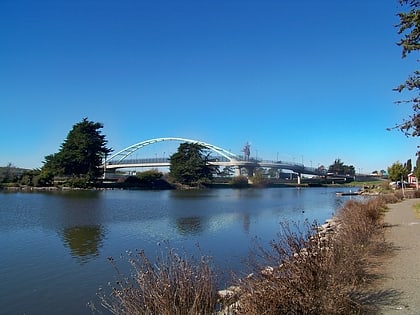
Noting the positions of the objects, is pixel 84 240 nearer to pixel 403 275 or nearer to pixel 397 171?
pixel 403 275

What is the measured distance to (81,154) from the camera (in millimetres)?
84375

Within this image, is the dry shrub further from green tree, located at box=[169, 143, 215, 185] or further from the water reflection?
green tree, located at box=[169, 143, 215, 185]

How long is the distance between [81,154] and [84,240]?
68.9 m

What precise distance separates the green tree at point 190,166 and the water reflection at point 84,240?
79424 mm

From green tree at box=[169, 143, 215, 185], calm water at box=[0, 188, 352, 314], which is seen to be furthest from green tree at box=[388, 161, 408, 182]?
green tree at box=[169, 143, 215, 185]

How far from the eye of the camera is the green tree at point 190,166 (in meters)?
104

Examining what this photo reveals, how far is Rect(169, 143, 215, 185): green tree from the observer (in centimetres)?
10420

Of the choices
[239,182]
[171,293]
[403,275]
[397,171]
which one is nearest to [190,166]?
[239,182]

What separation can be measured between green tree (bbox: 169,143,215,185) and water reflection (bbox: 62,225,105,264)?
79424mm

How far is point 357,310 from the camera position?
6.09 meters

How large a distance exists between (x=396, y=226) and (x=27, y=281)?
16371 mm

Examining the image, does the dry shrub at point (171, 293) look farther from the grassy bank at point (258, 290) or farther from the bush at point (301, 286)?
the bush at point (301, 286)

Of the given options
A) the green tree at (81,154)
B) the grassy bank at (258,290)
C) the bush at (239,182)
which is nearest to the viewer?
the grassy bank at (258,290)

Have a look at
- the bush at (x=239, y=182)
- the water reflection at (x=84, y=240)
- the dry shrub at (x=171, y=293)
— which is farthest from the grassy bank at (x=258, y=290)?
the bush at (x=239, y=182)
